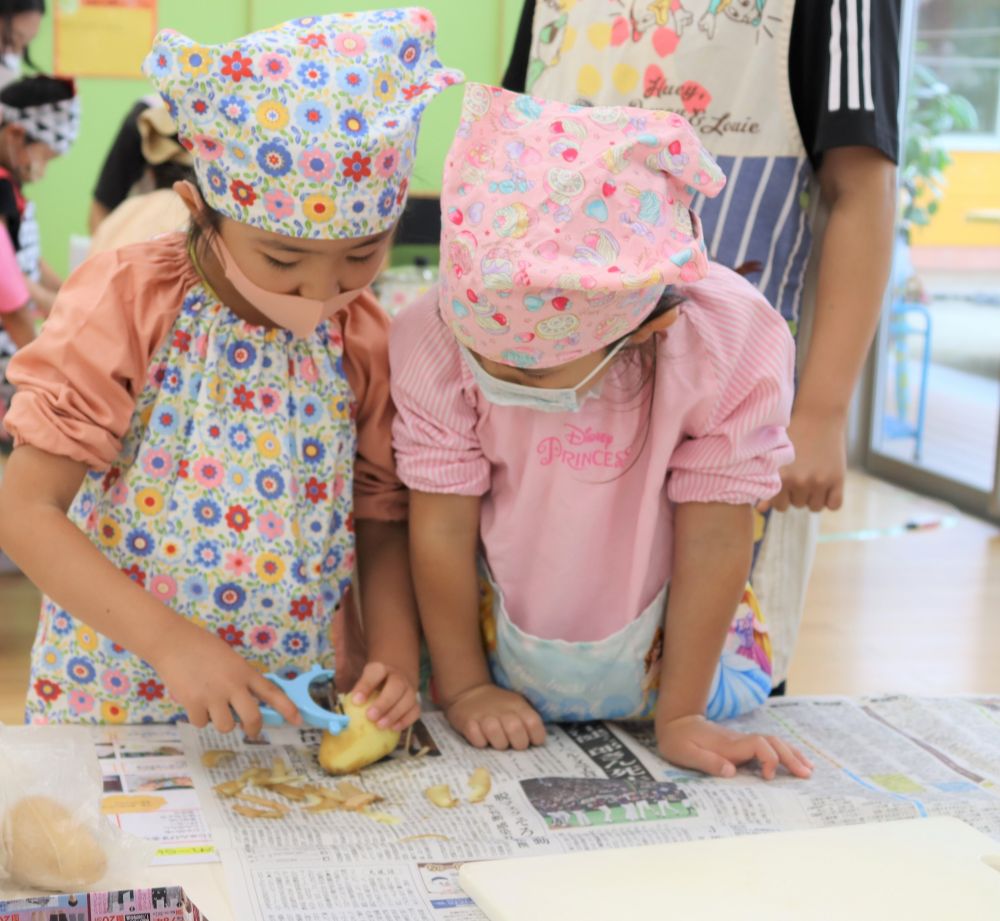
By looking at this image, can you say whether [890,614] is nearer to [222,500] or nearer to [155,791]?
[222,500]

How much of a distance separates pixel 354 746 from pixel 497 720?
12cm

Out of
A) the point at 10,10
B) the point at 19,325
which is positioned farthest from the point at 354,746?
the point at 10,10

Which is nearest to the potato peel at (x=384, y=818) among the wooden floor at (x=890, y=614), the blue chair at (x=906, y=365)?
the wooden floor at (x=890, y=614)

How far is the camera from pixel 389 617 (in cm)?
106

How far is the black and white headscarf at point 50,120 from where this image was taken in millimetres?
2764

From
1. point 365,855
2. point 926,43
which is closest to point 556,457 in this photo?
point 365,855

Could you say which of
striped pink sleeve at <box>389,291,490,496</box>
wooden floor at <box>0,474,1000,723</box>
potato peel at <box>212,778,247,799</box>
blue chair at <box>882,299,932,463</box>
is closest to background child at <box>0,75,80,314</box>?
wooden floor at <box>0,474,1000,723</box>

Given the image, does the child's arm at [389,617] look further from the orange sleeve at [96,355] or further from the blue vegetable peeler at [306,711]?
the orange sleeve at [96,355]

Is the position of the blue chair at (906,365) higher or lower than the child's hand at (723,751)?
lower

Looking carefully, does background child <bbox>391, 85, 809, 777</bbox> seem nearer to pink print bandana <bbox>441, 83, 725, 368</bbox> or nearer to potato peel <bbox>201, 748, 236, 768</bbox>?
pink print bandana <bbox>441, 83, 725, 368</bbox>

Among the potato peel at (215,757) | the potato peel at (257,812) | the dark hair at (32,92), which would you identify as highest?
the dark hair at (32,92)

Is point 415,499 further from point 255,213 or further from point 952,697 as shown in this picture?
point 952,697

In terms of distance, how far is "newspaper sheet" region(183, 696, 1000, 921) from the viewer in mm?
778

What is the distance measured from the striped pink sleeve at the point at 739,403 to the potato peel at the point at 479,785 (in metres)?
0.25
